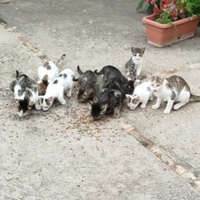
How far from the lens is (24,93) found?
4465mm

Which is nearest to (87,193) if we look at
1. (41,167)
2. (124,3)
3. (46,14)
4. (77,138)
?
(41,167)

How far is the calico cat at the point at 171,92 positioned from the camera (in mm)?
4480

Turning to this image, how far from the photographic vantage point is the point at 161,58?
19.9 ft

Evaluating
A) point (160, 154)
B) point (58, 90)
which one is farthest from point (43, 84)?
point (160, 154)

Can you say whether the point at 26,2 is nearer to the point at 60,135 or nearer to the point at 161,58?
the point at 161,58

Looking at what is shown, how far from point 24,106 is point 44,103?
10.2 inches

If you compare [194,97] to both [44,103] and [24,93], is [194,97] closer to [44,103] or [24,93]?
[44,103]

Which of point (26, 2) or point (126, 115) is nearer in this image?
point (126, 115)

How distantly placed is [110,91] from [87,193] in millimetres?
1536

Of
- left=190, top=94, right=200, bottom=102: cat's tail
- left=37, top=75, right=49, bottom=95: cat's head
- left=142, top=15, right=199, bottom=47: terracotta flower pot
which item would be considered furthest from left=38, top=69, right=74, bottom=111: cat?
left=142, top=15, right=199, bottom=47: terracotta flower pot

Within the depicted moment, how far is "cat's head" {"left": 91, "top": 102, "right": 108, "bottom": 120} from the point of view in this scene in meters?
4.32

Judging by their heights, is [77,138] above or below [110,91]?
below

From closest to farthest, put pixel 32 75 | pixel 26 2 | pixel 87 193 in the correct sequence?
pixel 87 193 → pixel 32 75 → pixel 26 2

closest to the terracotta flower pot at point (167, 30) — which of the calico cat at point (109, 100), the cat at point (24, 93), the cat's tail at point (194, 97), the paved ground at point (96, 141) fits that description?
the paved ground at point (96, 141)
